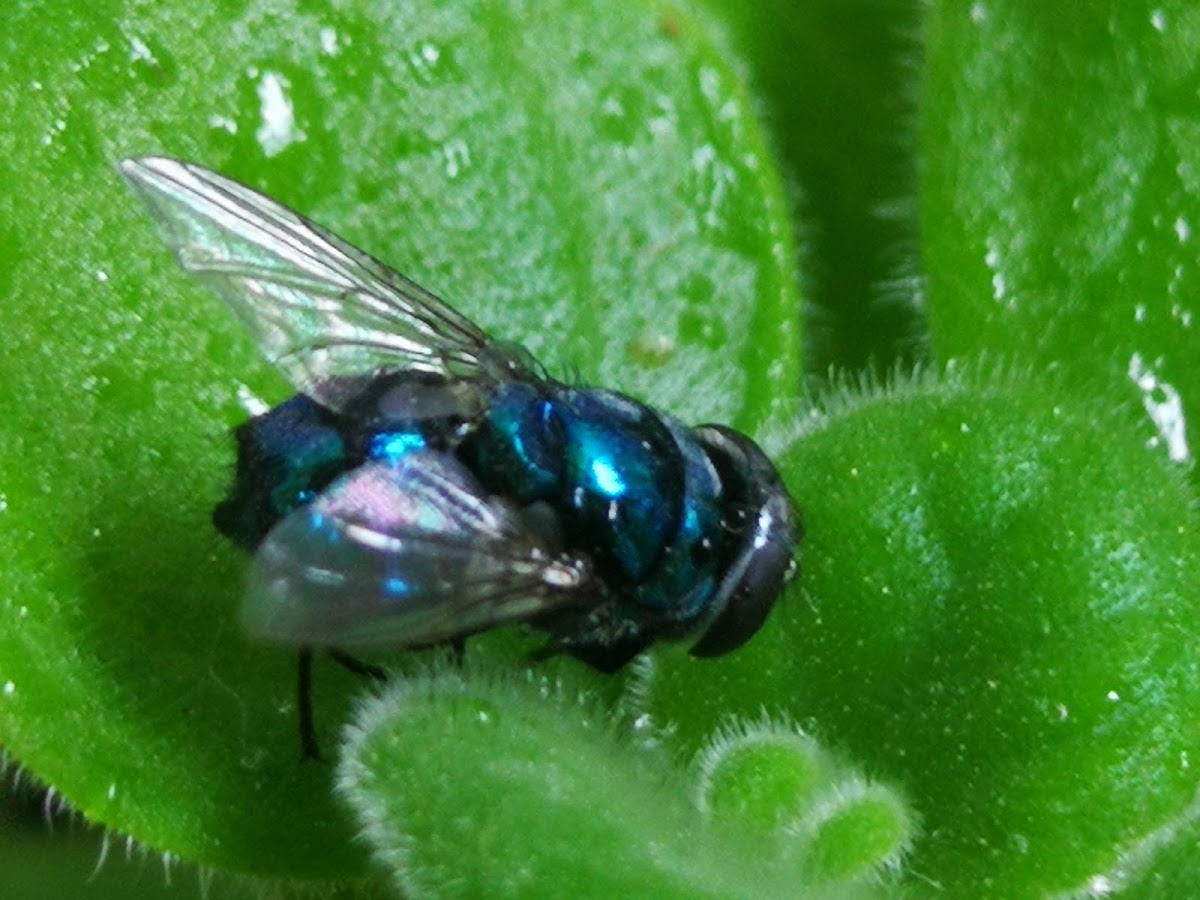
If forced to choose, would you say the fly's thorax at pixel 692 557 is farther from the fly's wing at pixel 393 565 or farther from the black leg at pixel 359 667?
the black leg at pixel 359 667

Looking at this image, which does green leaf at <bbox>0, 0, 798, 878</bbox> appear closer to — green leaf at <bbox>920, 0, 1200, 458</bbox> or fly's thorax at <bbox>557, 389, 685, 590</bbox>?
green leaf at <bbox>920, 0, 1200, 458</bbox>

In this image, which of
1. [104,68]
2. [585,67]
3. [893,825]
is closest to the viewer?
[893,825]

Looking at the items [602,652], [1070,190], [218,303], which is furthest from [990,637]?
[218,303]

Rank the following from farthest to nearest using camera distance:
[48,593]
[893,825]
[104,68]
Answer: [104,68], [48,593], [893,825]

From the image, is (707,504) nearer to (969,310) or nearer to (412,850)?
(412,850)

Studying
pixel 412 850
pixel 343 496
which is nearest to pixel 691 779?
pixel 412 850

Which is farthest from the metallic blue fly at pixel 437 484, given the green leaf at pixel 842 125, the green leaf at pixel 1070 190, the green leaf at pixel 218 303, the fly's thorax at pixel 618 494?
the green leaf at pixel 842 125
